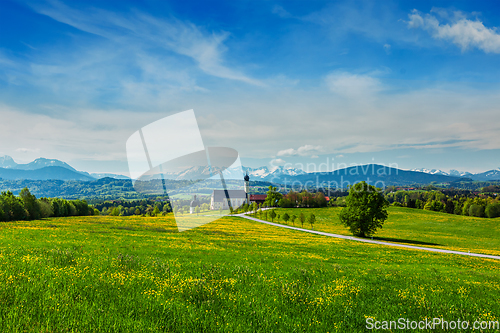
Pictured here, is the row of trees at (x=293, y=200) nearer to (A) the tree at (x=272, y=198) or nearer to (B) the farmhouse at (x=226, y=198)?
(A) the tree at (x=272, y=198)

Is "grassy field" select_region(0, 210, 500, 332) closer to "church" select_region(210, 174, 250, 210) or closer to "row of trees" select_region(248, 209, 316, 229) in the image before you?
"row of trees" select_region(248, 209, 316, 229)

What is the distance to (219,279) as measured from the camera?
9984 millimetres

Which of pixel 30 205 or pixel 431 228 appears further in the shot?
pixel 431 228

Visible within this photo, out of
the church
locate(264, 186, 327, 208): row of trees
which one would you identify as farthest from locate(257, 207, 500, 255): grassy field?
the church

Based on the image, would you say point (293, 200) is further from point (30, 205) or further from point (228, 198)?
point (30, 205)

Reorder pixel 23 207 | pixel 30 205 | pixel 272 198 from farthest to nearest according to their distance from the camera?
pixel 272 198 → pixel 30 205 → pixel 23 207

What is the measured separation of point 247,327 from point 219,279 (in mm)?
3938

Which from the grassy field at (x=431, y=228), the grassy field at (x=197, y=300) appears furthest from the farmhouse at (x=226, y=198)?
the grassy field at (x=197, y=300)

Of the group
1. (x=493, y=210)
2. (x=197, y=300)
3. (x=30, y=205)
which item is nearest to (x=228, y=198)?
(x=30, y=205)

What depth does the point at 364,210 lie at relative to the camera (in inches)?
2194

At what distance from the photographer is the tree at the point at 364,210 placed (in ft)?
182

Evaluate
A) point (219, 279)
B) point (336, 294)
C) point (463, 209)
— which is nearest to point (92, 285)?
point (219, 279)

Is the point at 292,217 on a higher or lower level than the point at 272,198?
lower

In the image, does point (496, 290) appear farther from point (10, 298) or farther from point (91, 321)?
point (10, 298)
